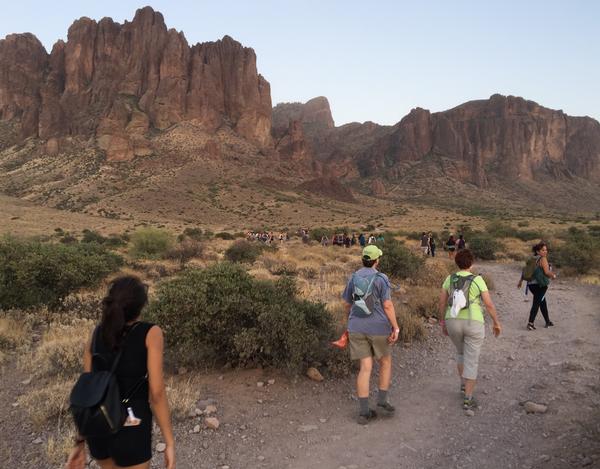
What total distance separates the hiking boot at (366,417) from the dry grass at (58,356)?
12.8 ft

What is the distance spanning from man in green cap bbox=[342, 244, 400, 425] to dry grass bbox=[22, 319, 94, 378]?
3.92m

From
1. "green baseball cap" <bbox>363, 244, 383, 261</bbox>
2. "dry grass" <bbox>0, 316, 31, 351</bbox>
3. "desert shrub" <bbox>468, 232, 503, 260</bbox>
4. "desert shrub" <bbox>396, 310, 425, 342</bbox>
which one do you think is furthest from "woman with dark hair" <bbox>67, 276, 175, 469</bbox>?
"desert shrub" <bbox>468, 232, 503, 260</bbox>

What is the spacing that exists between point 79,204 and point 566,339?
6619cm

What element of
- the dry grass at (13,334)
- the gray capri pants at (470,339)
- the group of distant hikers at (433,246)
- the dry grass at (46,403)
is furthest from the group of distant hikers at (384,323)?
the group of distant hikers at (433,246)

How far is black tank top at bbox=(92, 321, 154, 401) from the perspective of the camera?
2490 mm

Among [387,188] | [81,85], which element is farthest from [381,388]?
[387,188]

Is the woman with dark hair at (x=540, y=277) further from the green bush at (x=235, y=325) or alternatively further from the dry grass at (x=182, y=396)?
the dry grass at (x=182, y=396)

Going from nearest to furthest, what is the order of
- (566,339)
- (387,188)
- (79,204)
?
1. (566,339)
2. (79,204)
3. (387,188)

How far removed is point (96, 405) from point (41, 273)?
8.17 m

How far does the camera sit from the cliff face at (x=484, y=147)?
140500 millimetres

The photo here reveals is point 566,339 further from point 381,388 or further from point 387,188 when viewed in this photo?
point 387,188

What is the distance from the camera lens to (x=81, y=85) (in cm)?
9956

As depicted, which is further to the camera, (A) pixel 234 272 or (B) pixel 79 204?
(B) pixel 79 204

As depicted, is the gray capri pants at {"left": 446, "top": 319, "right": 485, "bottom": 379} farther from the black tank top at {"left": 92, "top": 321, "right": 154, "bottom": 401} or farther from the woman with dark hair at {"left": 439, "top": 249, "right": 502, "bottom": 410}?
the black tank top at {"left": 92, "top": 321, "right": 154, "bottom": 401}
